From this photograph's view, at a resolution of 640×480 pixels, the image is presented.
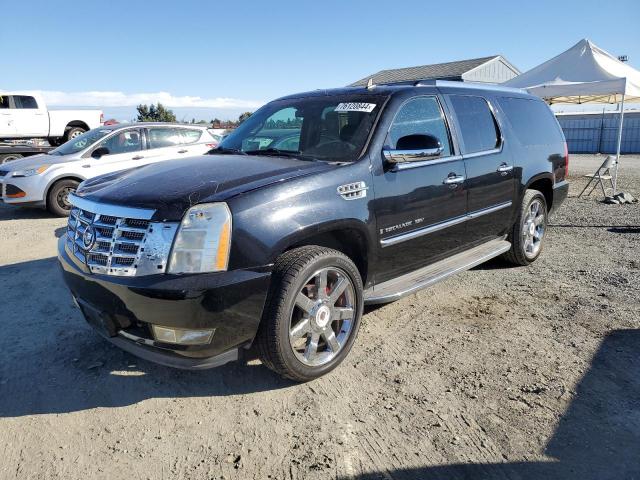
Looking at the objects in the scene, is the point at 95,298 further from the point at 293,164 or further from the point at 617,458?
the point at 617,458

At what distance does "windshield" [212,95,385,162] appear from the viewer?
3648 millimetres

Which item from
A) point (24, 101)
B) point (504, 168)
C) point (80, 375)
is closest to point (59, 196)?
point (80, 375)

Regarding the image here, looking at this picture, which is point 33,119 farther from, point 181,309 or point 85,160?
point 181,309

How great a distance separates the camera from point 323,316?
3.15m

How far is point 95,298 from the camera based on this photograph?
2.89m

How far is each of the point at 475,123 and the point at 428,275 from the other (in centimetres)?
160

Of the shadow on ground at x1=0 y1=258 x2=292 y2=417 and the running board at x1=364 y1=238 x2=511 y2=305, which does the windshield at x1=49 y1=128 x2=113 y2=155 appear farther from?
the running board at x1=364 y1=238 x2=511 y2=305

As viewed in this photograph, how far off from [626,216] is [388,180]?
674 cm

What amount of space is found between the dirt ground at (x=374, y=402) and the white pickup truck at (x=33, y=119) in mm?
15172

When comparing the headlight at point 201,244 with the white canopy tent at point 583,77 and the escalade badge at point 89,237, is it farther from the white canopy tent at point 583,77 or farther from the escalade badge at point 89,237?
the white canopy tent at point 583,77

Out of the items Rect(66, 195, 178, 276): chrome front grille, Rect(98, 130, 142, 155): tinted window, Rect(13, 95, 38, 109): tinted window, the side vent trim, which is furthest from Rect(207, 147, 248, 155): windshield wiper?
Rect(13, 95, 38, 109): tinted window

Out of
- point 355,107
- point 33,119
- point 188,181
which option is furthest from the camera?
point 33,119

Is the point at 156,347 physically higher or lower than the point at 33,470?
higher

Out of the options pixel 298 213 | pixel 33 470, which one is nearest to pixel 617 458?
pixel 298 213
